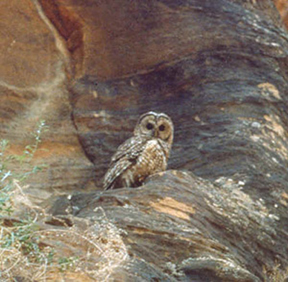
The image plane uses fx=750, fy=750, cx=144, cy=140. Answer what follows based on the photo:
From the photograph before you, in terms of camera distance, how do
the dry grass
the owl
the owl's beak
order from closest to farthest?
the dry grass < the owl < the owl's beak

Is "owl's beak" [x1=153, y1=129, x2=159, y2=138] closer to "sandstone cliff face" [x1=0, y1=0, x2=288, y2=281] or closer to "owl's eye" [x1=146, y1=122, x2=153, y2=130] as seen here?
"owl's eye" [x1=146, y1=122, x2=153, y2=130]

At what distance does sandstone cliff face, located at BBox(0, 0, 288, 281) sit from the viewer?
272 inches

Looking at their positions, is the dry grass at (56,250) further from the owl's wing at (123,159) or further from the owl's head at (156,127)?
the owl's head at (156,127)

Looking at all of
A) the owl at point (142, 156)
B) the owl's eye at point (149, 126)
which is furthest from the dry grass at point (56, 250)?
the owl's eye at point (149, 126)

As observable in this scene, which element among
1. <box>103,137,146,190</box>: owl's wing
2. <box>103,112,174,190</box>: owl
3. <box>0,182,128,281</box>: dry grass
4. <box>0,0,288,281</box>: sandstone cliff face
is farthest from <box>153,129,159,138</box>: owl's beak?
<box>0,182,128,281</box>: dry grass

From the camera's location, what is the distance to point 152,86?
25.8 feet

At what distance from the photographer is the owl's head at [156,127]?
660 cm

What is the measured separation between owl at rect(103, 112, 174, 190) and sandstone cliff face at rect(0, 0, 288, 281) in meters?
0.52

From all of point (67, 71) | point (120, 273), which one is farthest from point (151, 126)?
point (120, 273)

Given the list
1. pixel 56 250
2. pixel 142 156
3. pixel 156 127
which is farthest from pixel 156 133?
pixel 56 250

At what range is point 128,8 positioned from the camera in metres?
8.21

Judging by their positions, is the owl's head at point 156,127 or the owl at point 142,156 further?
the owl's head at point 156,127

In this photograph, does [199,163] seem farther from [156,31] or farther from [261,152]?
[156,31]

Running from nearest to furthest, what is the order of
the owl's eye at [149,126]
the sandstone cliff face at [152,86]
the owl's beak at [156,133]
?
the owl's beak at [156,133], the owl's eye at [149,126], the sandstone cliff face at [152,86]
